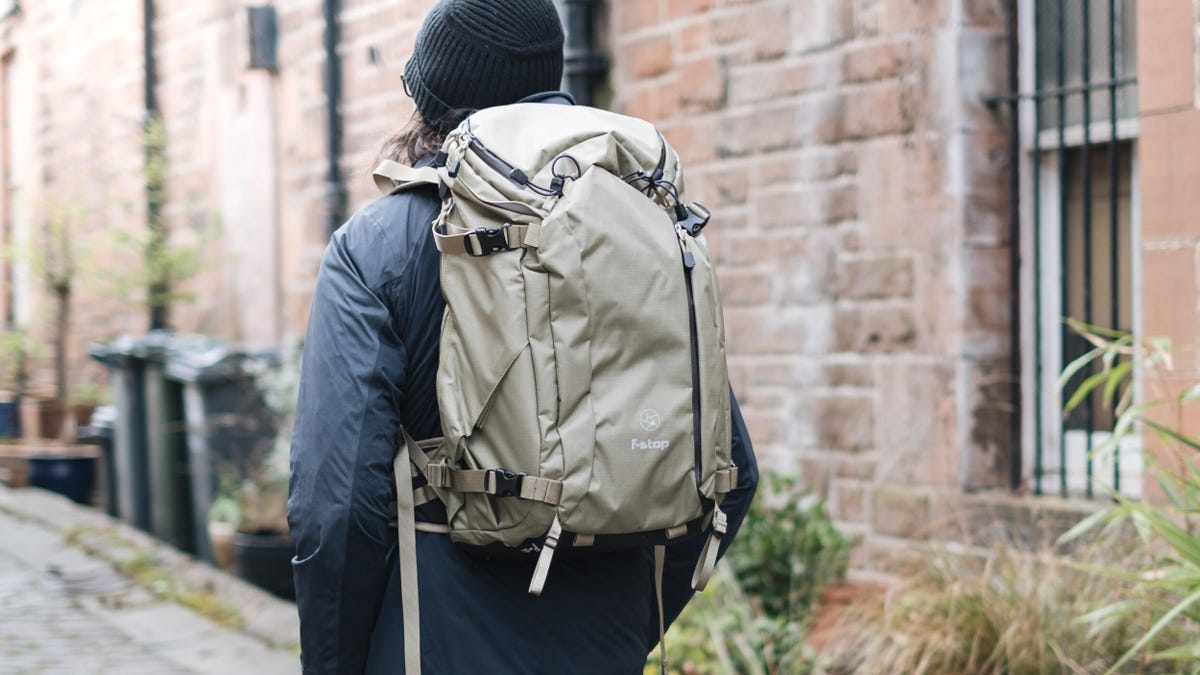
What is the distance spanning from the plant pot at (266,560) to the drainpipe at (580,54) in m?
2.44

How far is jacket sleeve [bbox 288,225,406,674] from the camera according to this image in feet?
6.83

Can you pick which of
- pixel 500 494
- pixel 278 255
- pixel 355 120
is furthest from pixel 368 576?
pixel 278 255

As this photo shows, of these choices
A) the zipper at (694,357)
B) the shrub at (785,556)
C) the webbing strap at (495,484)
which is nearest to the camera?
the webbing strap at (495,484)

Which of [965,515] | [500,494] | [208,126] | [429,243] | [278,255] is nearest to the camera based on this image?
[500,494]

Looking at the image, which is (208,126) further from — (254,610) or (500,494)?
(500,494)

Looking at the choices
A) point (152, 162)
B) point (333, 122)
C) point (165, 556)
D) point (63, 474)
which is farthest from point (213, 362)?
point (152, 162)

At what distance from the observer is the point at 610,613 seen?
2254 millimetres

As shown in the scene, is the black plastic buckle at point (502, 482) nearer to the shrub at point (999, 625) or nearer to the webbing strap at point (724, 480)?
the webbing strap at point (724, 480)

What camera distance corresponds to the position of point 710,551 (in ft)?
7.70

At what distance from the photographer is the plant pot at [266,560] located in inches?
256

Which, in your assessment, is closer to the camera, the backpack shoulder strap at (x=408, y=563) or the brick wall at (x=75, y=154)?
the backpack shoulder strap at (x=408, y=563)

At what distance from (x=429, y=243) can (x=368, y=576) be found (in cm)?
51

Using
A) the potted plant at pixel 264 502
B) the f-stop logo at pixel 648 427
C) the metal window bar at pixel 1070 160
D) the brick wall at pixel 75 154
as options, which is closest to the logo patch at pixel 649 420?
the f-stop logo at pixel 648 427

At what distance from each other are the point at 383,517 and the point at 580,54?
4.22m
